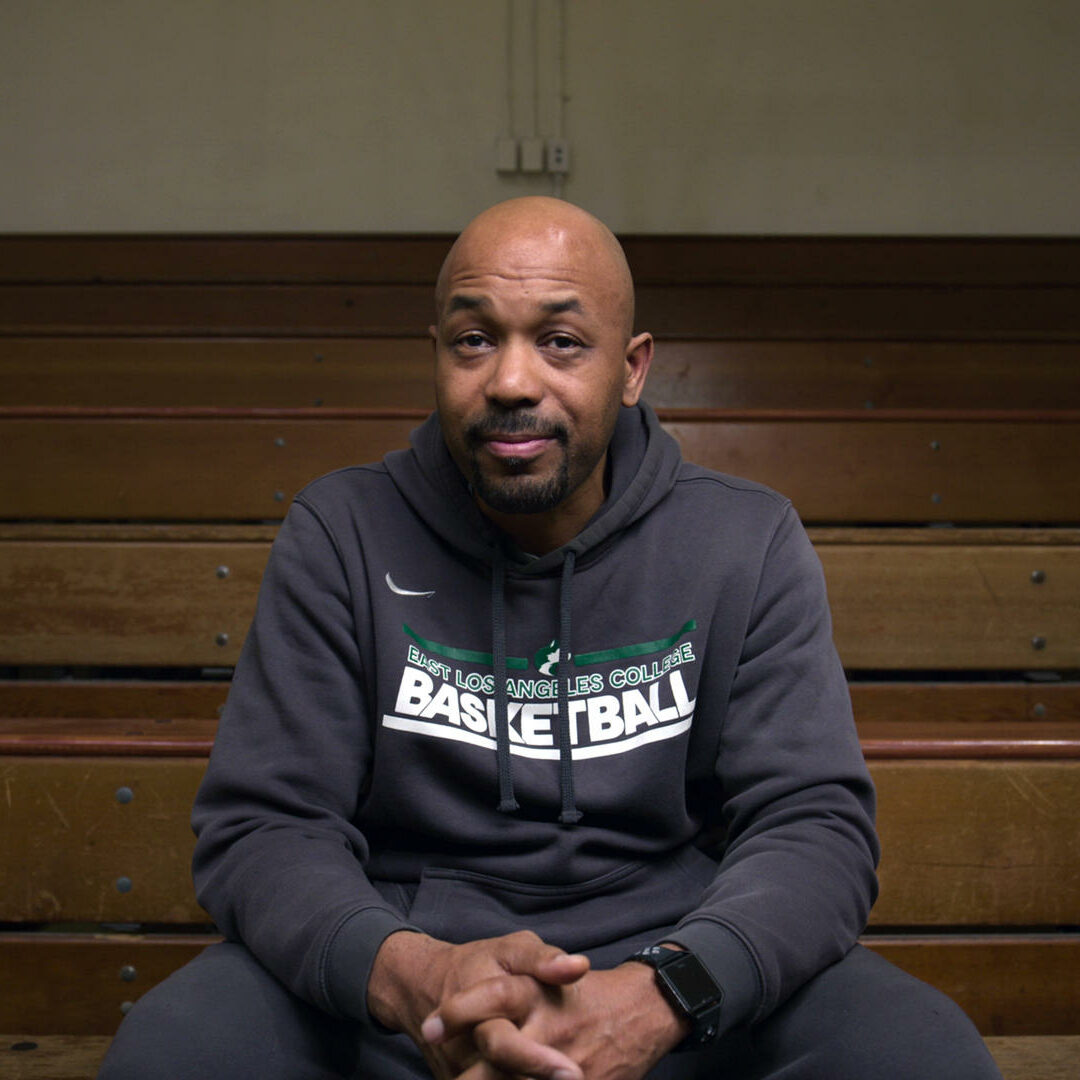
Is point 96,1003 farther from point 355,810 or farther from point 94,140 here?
point 94,140

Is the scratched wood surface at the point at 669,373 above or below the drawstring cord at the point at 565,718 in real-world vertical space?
above

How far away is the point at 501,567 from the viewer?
534 millimetres

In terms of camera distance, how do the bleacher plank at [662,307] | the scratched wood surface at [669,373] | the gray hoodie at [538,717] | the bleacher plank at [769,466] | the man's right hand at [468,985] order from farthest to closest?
the bleacher plank at [662,307] < the scratched wood surface at [669,373] < the bleacher plank at [769,466] < the gray hoodie at [538,717] < the man's right hand at [468,985]

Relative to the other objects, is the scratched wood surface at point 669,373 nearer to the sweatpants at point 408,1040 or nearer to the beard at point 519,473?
the beard at point 519,473

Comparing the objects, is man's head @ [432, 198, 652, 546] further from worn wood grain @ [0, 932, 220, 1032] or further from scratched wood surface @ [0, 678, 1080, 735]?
scratched wood surface @ [0, 678, 1080, 735]

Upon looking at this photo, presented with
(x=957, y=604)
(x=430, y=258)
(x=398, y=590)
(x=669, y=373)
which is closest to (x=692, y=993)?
(x=398, y=590)

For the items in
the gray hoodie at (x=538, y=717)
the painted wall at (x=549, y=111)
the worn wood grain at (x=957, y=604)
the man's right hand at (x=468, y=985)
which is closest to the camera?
the man's right hand at (x=468, y=985)

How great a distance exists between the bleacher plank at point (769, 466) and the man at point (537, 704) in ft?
1.46

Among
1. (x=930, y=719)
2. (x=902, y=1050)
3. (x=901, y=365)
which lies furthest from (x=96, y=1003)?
(x=901, y=365)

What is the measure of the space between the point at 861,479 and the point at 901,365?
13.0 inches

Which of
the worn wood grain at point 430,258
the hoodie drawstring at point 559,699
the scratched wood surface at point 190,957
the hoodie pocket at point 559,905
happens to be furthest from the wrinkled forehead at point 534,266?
the worn wood grain at point 430,258

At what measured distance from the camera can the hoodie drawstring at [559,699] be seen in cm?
50

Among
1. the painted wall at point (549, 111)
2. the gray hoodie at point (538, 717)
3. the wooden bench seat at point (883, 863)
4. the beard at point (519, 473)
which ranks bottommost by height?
the wooden bench seat at point (883, 863)

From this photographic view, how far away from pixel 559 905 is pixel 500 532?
18 centimetres
